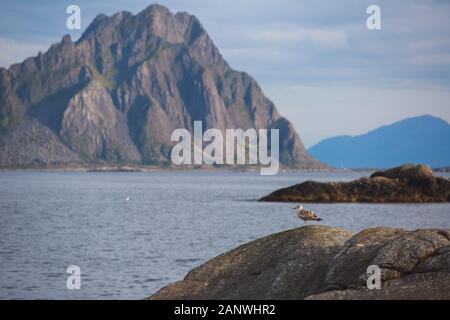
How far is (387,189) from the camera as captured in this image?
134875 mm

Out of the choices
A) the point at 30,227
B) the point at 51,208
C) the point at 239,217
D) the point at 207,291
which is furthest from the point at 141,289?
the point at 51,208

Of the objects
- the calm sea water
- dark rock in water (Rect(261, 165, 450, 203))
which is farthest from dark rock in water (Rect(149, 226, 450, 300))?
dark rock in water (Rect(261, 165, 450, 203))

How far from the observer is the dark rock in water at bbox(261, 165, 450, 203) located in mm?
130875

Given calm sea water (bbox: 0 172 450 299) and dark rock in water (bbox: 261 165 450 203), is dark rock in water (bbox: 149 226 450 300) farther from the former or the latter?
dark rock in water (bbox: 261 165 450 203)

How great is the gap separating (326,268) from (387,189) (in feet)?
382

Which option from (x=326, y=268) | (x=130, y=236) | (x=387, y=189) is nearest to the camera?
(x=326, y=268)

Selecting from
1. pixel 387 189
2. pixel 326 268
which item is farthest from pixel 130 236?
pixel 387 189

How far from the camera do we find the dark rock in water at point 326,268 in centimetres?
1939

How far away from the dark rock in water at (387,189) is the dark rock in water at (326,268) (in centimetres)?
10917

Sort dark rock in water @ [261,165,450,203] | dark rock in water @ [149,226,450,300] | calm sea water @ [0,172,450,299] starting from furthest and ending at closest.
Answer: dark rock in water @ [261,165,450,203] → calm sea water @ [0,172,450,299] → dark rock in water @ [149,226,450,300]

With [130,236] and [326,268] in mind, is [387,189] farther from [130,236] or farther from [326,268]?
[326,268]

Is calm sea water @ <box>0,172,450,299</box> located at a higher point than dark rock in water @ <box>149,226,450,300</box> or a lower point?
lower

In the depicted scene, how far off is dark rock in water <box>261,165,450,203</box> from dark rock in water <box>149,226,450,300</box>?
109 meters

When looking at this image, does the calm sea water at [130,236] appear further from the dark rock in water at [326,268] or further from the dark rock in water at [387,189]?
the dark rock in water at [326,268]
